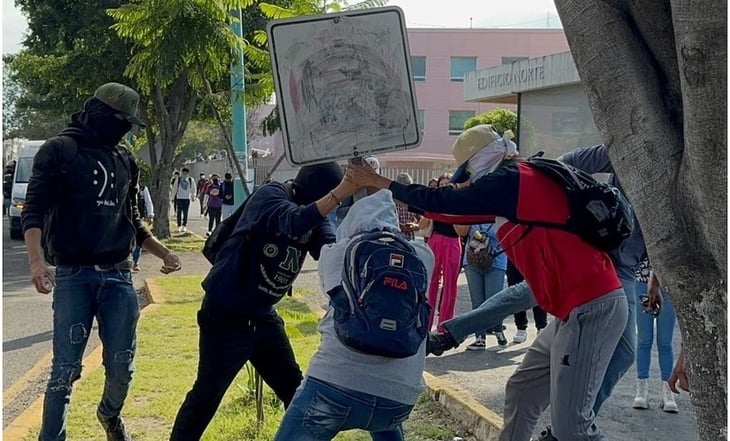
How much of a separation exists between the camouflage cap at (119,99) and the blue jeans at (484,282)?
4948 mm

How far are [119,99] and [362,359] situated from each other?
226cm

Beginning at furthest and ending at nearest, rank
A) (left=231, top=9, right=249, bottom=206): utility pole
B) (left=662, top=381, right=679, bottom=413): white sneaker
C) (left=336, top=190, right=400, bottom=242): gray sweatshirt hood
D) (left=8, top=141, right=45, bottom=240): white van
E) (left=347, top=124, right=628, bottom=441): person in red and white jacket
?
(left=8, top=141, right=45, bottom=240): white van
(left=231, top=9, right=249, bottom=206): utility pole
(left=662, top=381, right=679, bottom=413): white sneaker
(left=347, top=124, right=628, bottom=441): person in red and white jacket
(left=336, top=190, right=400, bottom=242): gray sweatshirt hood

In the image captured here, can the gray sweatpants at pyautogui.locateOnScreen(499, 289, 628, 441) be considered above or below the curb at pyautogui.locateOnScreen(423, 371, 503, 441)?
above

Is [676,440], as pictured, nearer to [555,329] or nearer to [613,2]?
[555,329]

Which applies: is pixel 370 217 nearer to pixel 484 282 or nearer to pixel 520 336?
pixel 484 282

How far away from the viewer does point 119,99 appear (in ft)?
15.2

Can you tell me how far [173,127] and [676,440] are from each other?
1878 cm

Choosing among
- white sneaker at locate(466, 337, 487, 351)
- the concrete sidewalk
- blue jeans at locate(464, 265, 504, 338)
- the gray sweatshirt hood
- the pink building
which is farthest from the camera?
the pink building

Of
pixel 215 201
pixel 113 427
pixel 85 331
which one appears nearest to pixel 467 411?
pixel 113 427

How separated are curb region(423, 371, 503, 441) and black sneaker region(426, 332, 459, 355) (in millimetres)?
1219

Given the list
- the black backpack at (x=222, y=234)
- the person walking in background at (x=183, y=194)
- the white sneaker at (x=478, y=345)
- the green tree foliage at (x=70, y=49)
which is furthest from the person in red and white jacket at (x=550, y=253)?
the person walking in background at (x=183, y=194)

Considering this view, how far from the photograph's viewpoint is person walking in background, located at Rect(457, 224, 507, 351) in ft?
28.8

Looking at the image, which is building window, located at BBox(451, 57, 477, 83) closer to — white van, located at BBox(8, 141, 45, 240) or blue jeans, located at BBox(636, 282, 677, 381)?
white van, located at BBox(8, 141, 45, 240)

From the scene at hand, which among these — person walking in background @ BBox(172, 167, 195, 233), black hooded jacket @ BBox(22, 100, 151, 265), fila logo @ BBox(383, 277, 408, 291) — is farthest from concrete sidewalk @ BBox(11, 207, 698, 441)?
person walking in background @ BBox(172, 167, 195, 233)
